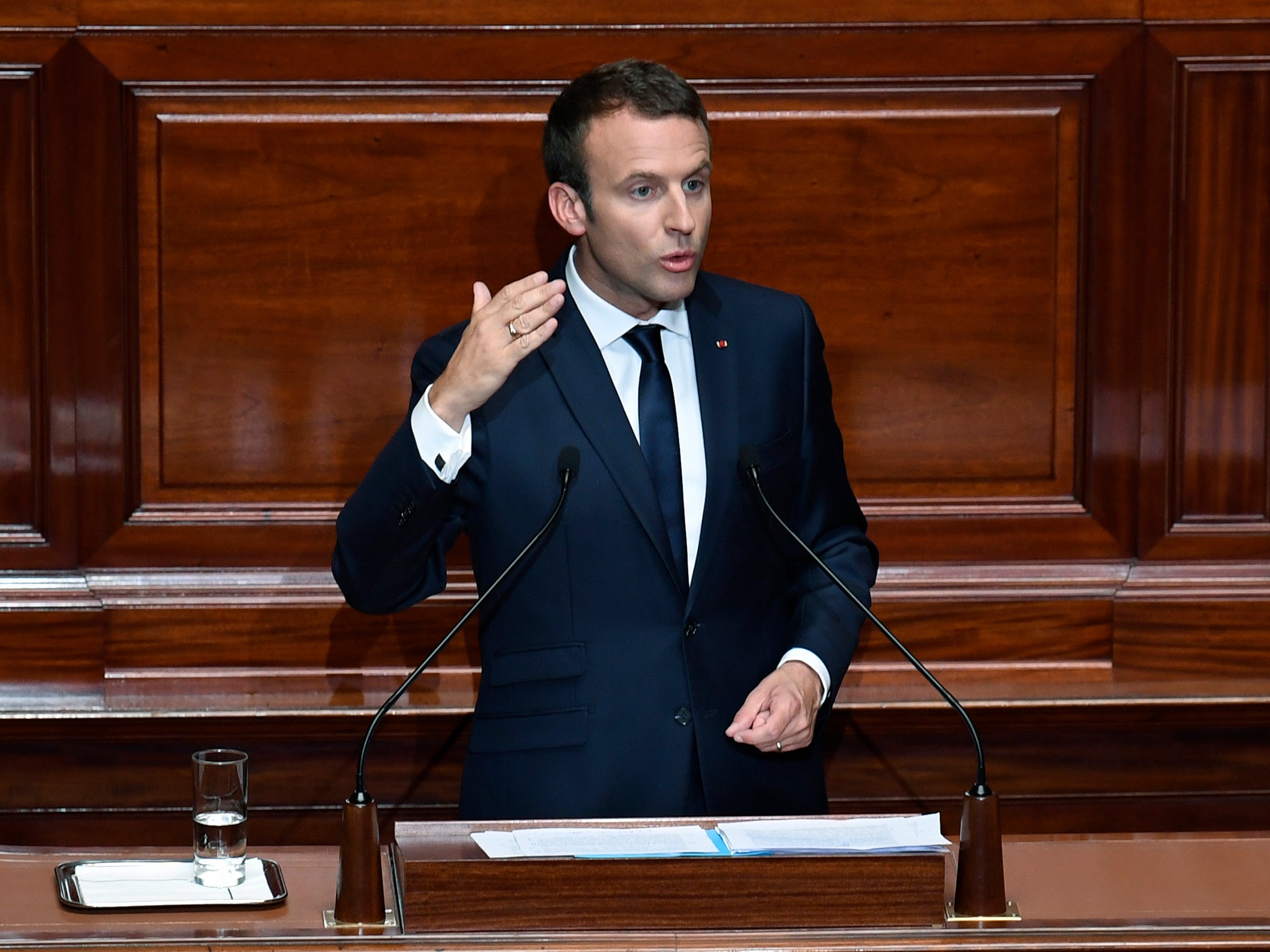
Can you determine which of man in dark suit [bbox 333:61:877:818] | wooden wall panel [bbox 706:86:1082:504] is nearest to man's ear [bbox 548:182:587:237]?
man in dark suit [bbox 333:61:877:818]

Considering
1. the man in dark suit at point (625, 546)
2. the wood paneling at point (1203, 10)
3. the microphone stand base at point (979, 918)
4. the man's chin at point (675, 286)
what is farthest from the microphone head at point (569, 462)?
the wood paneling at point (1203, 10)

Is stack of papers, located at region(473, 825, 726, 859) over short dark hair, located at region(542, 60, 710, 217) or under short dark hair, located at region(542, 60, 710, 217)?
under

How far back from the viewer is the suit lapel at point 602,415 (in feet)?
7.32

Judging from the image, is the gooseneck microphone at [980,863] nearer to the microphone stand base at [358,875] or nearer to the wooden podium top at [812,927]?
the wooden podium top at [812,927]

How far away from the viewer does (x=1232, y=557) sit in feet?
9.91

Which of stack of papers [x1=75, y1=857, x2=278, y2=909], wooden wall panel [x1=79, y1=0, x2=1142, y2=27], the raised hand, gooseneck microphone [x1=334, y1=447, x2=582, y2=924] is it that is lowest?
stack of papers [x1=75, y1=857, x2=278, y2=909]

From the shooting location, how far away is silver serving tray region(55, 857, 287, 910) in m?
1.68

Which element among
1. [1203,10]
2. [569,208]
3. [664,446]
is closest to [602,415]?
[664,446]

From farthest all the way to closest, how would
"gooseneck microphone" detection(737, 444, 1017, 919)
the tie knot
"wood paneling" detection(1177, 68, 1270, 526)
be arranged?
"wood paneling" detection(1177, 68, 1270, 526) < the tie knot < "gooseneck microphone" detection(737, 444, 1017, 919)

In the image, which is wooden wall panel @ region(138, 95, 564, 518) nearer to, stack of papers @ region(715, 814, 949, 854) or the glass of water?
the glass of water

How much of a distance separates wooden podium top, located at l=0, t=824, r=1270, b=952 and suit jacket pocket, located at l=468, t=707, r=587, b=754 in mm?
446

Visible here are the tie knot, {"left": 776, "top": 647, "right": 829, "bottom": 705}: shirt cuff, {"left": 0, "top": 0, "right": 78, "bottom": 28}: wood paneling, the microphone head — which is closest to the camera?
the microphone head

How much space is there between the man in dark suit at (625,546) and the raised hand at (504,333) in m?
0.18

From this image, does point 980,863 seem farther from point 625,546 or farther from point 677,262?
point 677,262
